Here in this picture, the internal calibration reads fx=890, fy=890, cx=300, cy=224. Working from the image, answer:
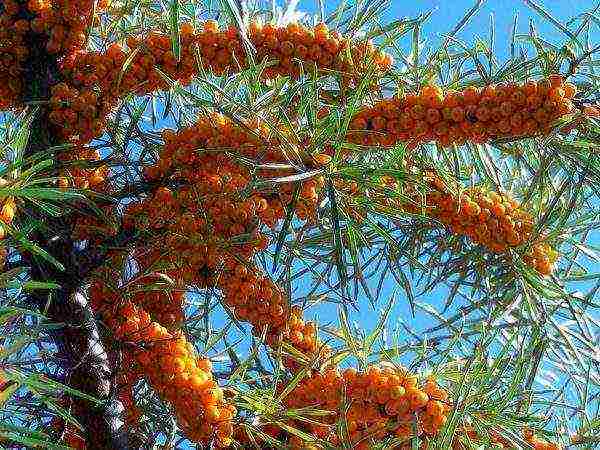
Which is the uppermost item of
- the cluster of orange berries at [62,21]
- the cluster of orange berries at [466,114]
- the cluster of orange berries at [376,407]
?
the cluster of orange berries at [466,114]

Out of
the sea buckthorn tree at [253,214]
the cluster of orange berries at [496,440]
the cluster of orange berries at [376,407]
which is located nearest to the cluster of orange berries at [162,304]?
the sea buckthorn tree at [253,214]

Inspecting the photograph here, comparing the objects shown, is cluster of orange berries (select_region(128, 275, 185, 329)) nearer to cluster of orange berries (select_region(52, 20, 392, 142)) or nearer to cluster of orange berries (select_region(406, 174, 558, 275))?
cluster of orange berries (select_region(52, 20, 392, 142))

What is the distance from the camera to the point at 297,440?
3.52 ft

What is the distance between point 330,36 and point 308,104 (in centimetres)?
15

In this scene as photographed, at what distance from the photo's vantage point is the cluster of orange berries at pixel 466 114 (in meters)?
1.11

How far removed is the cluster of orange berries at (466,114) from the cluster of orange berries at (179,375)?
36 centimetres

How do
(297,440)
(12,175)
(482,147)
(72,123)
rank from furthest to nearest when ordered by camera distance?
(482,147)
(72,123)
(297,440)
(12,175)

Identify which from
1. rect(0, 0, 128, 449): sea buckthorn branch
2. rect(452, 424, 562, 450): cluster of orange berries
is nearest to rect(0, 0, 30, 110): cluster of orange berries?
rect(0, 0, 128, 449): sea buckthorn branch

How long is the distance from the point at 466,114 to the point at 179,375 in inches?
19.1

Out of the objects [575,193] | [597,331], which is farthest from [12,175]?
[597,331]

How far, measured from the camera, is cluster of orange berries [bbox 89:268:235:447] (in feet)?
3.48

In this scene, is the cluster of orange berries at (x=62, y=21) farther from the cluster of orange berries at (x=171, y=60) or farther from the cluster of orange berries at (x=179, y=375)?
the cluster of orange berries at (x=179, y=375)

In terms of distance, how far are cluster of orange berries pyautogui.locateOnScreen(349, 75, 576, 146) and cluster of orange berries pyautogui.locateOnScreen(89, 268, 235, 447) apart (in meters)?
0.36

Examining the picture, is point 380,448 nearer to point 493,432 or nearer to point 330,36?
point 493,432
